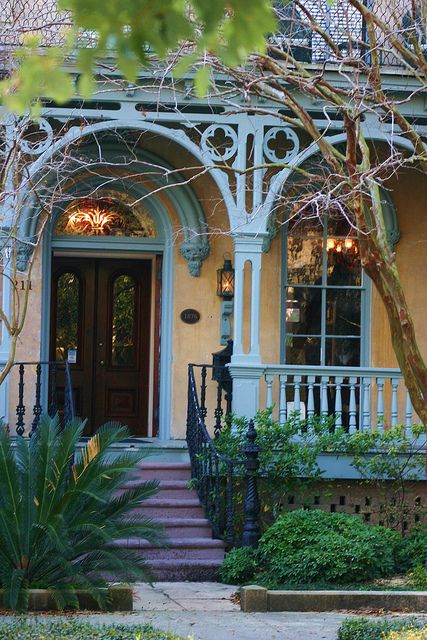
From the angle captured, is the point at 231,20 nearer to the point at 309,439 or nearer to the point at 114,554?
the point at 114,554

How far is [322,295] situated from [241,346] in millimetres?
2079

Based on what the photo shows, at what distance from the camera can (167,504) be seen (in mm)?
12086

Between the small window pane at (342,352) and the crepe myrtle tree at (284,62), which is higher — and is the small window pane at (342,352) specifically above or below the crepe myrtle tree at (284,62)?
below

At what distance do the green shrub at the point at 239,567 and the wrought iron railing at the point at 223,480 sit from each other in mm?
229

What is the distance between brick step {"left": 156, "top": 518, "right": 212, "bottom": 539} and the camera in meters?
11.7

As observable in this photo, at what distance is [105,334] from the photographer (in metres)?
15.2

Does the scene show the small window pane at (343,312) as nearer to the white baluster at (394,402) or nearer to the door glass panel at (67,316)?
the white baluster at (394,402)

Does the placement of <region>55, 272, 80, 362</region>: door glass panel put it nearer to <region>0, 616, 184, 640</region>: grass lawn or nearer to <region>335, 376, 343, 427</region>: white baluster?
<region>335, 376, 343, 427</region>: white baluster

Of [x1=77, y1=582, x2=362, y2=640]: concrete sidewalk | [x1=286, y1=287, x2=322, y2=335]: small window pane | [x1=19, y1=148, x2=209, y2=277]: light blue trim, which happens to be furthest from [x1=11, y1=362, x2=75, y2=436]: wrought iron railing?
[x1=77, y1=582, x2=362, y2=640]: concrete sidewalk

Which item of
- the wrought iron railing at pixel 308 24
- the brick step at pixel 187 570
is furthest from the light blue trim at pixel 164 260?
the brick step at pixel 187 570

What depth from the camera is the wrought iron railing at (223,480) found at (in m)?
11.4

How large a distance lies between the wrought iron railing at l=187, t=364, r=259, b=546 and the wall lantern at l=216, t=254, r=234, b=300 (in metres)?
1.64

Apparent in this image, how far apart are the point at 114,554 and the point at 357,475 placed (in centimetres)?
382

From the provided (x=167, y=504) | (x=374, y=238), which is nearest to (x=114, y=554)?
(x=167, y=504)
